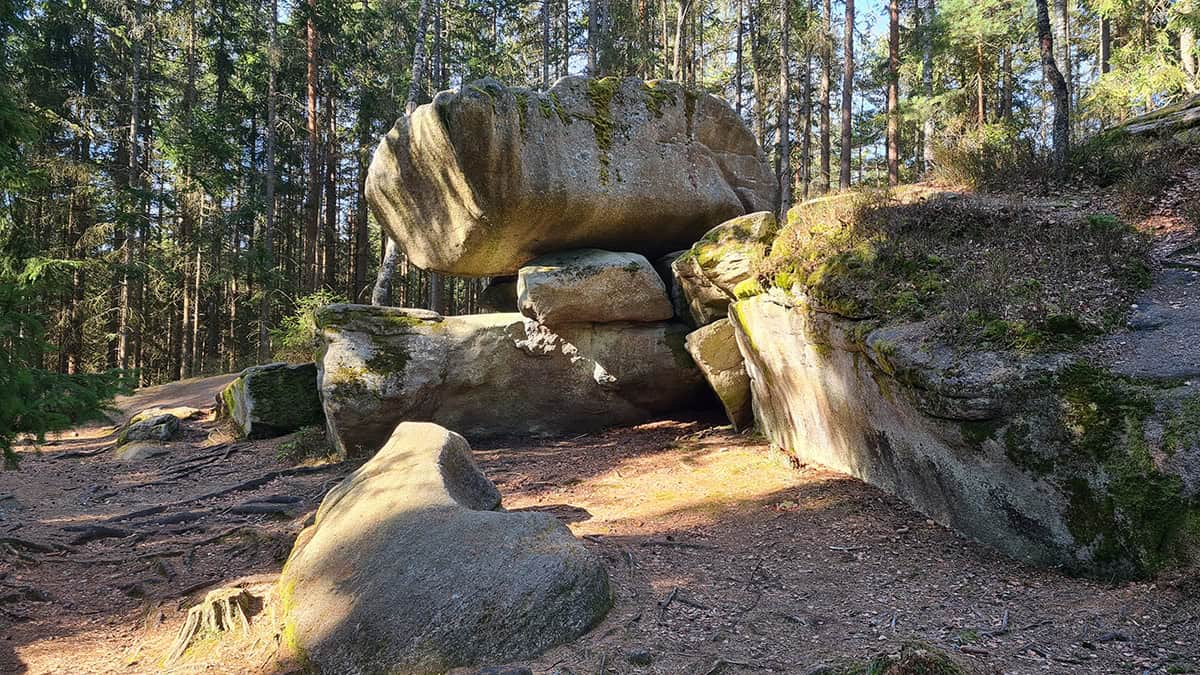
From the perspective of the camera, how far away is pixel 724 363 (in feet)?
29.8

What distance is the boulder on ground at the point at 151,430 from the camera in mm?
11984

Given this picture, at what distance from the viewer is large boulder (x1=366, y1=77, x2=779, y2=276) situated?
9570 mm

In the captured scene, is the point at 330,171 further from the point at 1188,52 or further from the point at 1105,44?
the point at 1105,44

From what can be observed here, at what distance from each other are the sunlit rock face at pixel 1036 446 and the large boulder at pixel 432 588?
2895 mm

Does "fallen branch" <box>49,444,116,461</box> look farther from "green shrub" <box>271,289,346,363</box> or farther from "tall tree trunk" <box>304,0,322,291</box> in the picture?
"tall tree trunk" <box>304,0,322,291</box>

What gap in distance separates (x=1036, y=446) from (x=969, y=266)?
6.72 ft

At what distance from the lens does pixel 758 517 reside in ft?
20.2

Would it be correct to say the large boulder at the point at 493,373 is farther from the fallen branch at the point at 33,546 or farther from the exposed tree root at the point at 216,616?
the exposed tree root at the point at 216,616

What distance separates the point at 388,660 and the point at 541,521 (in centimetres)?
138

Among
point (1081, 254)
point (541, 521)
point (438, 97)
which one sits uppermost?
point (438, 97)

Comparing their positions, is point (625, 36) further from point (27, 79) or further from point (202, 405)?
point (27, 79)

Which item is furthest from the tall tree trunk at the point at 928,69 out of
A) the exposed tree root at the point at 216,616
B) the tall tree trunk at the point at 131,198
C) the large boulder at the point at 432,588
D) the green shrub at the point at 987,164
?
the tall tree trunk at the point at 131,198

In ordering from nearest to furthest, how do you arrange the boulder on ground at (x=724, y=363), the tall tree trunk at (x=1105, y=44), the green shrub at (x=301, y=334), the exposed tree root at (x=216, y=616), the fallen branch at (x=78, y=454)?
the exposed tree root at (x=216, y=616) → the boulder on ground at (x=724, y=363) → the fallen branch at (x=78, y=454) → the green shrub at (x=301, y=334) → the tall tree trunk at (x=1105, y=44)

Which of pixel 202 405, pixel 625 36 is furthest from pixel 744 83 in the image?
pixel 202 405
